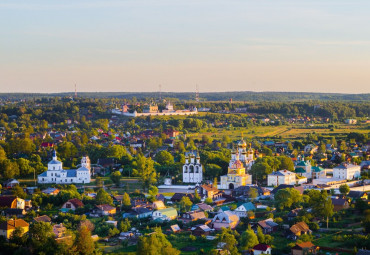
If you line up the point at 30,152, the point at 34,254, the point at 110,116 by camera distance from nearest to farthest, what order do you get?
the point at 34,254
the point at 30,152
the point at 110,116

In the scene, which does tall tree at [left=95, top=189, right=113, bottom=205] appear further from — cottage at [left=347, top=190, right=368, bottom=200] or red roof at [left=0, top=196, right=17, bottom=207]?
cottage at [left=347, top=190, right=368, bottom=200]

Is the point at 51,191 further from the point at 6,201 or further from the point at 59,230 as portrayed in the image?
the point at 59,230

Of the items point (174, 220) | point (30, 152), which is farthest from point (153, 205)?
point (30, 152)

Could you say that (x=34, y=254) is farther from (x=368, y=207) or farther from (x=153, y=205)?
(x=368, y=207)

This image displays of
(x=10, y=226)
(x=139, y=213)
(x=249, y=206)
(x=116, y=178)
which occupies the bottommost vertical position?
(x=139, y=213)

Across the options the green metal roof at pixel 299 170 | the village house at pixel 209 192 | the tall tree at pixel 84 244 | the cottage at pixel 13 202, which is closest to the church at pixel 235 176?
the village house at pixel 209 192

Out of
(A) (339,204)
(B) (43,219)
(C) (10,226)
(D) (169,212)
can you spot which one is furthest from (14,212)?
(A) (339,204)

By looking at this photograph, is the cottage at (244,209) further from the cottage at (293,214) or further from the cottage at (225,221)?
the cottage at (293,214)
